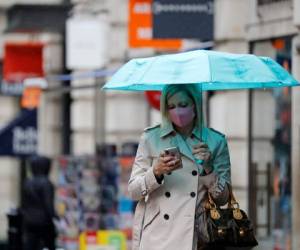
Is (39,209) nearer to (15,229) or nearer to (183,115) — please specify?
(15,229)

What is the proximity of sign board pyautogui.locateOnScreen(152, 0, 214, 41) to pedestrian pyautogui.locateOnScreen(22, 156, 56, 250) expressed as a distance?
3269 millimetres

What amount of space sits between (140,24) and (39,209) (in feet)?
8.94

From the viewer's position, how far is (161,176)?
21.3 feet

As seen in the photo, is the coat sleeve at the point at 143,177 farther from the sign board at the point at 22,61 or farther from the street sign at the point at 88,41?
the sign board at the point at 22,61

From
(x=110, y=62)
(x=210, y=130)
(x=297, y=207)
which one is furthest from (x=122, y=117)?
(x=210, y=130)

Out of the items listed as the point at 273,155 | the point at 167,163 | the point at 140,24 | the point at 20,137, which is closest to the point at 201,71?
the point at 167,163

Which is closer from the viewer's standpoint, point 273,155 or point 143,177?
point 143,177

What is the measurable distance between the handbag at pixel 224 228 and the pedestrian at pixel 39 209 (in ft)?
25.9

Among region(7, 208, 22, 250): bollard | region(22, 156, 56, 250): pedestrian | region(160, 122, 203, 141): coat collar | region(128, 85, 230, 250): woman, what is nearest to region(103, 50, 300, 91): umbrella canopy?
region(128, 85, 230, 250): woman

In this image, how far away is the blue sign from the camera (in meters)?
18.7

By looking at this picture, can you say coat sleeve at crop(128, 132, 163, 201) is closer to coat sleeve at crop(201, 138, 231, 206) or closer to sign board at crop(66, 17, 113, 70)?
coat sleeve at crop(201, 138, 231, 206)

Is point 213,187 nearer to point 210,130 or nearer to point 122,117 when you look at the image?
point 210,130

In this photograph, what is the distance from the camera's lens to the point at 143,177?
6.57 metres

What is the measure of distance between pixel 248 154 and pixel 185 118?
602 centimetres
